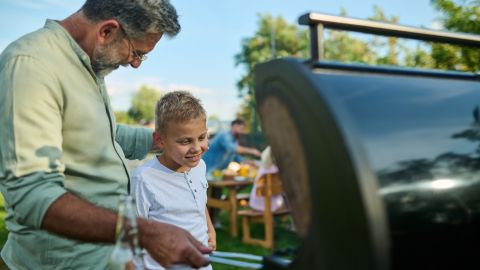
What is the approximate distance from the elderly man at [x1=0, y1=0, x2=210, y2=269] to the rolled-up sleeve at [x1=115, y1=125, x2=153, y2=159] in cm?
48

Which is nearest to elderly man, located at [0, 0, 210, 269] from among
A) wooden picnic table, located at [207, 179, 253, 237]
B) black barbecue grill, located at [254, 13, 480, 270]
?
black barbecue grill, located at [254, 13, 480, 270]

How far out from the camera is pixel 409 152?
3.08 ft

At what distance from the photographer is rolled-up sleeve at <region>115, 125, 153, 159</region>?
7.72 feet

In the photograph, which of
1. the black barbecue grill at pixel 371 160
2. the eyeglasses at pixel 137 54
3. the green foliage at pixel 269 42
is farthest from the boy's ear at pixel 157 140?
the green foliage at pixel 269 42

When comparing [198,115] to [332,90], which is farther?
[198,115]

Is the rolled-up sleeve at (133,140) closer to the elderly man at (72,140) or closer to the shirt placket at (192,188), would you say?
the shirt placket at (192,188)

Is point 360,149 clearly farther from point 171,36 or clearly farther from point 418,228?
point 171,36

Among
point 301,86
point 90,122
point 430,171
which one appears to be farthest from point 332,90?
point 90,122

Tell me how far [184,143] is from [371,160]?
1.55 m

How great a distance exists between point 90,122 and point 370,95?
3.42 feet

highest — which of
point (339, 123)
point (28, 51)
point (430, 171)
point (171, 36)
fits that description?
point (171, 36)

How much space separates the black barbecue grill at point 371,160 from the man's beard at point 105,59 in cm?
94

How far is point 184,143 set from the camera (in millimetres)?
2320

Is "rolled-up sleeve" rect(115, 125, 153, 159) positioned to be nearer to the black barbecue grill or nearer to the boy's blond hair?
the boy's blond hair
